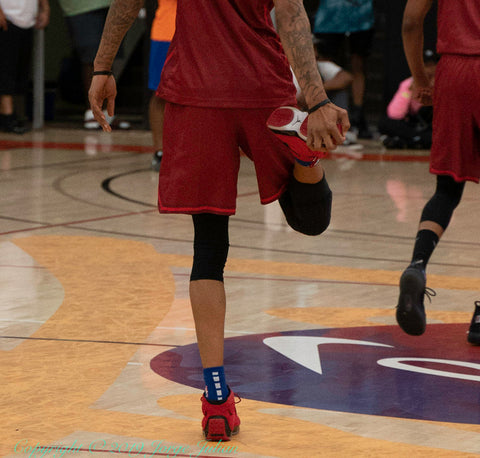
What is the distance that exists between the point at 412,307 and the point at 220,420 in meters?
0.96

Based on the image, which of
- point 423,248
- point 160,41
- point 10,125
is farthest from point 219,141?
point 10,125

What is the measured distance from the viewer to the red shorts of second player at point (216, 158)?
262 cm

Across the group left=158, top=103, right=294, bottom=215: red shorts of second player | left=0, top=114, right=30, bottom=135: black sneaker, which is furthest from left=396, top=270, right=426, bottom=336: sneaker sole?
left=0, top=114, right=30, bottom=135: black sneaker

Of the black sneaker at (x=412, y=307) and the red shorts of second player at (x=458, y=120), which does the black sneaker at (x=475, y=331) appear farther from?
the red shorts of second player at (x=458, y=120)

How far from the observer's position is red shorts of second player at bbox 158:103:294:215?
2619 millimetres

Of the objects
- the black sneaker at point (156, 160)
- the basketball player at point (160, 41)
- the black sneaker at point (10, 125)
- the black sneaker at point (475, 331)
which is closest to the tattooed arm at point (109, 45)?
the black sneaker at point (475, 331)

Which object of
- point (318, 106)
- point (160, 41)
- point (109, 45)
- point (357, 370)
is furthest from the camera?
point (160, 41)

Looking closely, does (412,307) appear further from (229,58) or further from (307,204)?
(229,58)

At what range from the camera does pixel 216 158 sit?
2.62 meters

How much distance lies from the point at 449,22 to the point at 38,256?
212 cm

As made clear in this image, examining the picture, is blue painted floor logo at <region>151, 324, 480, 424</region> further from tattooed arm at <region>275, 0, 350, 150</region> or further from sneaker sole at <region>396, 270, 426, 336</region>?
tattooed arm at <region>275, 0, 350, 150</region>

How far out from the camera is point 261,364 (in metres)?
3.16

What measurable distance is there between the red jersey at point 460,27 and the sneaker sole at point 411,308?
764 mm

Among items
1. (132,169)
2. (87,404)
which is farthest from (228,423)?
(132,169)
